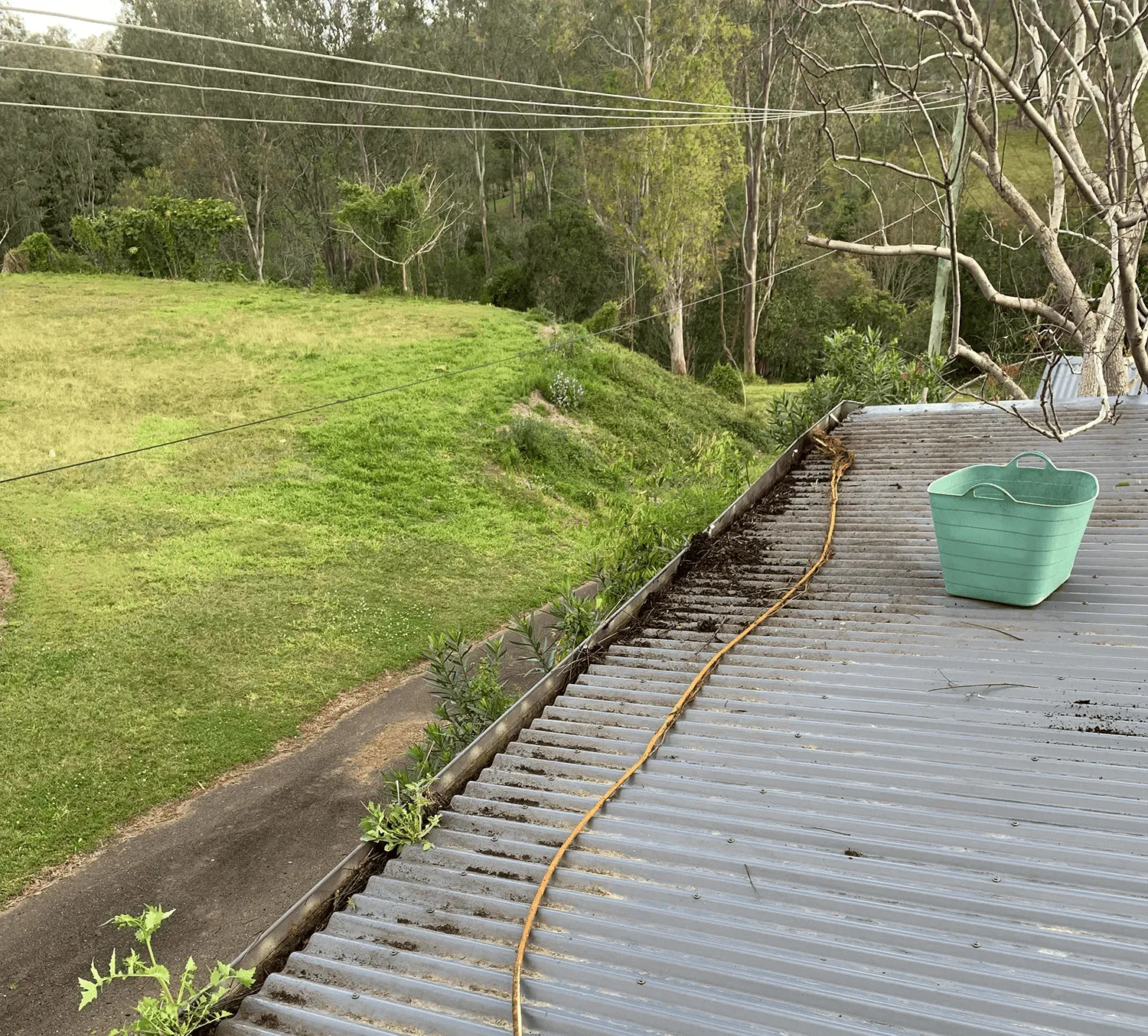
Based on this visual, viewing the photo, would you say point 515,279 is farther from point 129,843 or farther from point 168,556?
point 129,843

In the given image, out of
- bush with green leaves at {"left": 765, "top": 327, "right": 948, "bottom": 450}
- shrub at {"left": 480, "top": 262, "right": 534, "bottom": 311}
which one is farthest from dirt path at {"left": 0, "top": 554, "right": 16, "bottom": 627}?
shrub at {"left": 480, "top": 262, "right": 534, "bottom": 311}

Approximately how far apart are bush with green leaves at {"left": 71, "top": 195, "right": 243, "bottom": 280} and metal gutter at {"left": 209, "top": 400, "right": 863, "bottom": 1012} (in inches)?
1029

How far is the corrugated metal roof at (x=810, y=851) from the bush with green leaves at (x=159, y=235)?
27342mm

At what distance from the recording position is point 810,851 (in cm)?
309

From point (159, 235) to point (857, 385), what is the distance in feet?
82.4

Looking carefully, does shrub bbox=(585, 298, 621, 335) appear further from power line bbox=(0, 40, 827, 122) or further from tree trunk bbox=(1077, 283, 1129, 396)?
tree trunk bbox=(1077, 283, 1129, 396)

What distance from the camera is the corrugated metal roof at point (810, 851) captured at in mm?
2504

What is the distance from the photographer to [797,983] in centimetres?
254

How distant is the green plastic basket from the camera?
4418mm

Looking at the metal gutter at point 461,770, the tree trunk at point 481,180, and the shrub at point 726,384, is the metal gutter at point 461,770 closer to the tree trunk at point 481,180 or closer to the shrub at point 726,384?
the shrub at point 726,384

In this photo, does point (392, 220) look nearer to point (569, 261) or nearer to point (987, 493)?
point (569, 261)

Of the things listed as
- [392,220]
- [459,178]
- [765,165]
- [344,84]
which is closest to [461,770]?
[344,84]

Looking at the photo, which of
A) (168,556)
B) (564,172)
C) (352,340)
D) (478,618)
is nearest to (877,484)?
(478,618)

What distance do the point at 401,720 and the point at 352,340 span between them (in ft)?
43.0
